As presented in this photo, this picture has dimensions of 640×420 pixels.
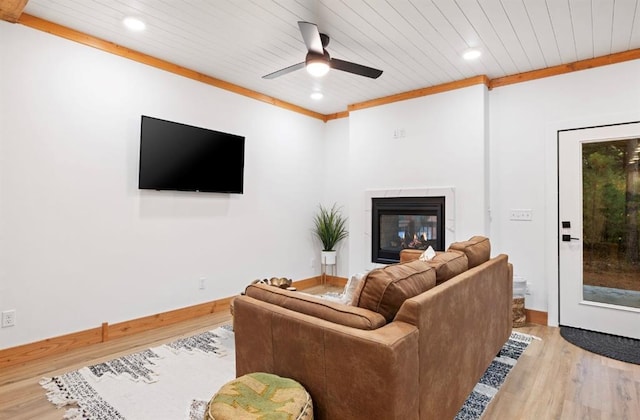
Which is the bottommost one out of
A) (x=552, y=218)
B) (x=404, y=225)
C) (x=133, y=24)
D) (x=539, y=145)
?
(x=404, y=225)

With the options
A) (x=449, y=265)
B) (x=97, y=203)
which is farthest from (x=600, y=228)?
(x=97, y=203)

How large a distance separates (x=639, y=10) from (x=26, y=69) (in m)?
4.74

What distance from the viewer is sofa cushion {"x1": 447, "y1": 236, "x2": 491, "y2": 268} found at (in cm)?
246

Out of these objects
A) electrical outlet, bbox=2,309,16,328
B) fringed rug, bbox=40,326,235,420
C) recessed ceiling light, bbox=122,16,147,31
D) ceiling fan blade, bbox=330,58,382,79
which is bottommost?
fringed rug, bbox=40,326,235,420

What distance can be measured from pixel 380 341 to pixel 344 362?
206mm

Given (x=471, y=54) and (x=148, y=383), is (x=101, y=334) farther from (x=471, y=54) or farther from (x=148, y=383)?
(x=471, y=54)

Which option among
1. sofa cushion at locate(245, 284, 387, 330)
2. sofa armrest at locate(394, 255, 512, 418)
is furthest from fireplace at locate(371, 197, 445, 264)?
sofa cushion at locate(245, 284, 387, 330)

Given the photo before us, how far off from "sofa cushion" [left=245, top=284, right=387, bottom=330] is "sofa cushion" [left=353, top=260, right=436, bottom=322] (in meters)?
0.06

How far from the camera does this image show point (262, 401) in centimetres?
140

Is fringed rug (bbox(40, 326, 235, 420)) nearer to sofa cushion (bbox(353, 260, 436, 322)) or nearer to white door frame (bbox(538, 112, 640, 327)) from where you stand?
sofa cushion (bbox(353, 260, 436, 322))

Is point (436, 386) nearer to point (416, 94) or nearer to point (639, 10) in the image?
point (639, 10)

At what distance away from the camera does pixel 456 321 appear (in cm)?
184

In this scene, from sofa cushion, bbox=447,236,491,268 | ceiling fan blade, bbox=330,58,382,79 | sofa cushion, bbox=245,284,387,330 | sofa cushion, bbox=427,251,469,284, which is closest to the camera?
sofa cushion, bbox=245,284,387,330

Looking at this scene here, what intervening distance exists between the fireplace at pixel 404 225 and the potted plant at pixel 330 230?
698mm
